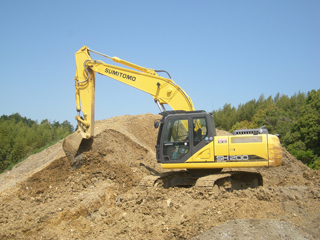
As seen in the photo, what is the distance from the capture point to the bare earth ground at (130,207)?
554 centimetres

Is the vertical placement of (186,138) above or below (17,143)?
below

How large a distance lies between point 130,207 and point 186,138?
92.7 inches

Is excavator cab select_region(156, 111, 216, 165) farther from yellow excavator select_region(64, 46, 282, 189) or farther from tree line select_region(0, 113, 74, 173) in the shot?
tree line select_region(0, 113, 74, 173)

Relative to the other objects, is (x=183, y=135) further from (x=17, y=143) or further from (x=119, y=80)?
(x=17, y=143)

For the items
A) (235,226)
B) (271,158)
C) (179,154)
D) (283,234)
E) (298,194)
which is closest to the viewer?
(283,234)

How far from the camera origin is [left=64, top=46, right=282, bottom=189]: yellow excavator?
7457 millimetres

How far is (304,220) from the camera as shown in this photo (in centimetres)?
558

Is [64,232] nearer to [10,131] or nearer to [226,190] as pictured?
[226,190]

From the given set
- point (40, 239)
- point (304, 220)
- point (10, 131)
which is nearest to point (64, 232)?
point (40, 239)

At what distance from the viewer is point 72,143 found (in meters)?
9.47

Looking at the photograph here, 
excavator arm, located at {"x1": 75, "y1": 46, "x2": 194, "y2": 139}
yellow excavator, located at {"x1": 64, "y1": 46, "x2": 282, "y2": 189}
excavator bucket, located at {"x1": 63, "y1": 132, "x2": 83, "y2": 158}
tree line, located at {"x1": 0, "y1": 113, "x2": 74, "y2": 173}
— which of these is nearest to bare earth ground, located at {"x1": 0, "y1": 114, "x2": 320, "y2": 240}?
excavator bucket, located at {"x1": 63, "y1": 132, "x2": 83, "y2": 158}

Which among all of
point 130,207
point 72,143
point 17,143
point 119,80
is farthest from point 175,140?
point 17,143

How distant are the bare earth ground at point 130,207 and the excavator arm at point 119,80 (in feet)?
4.43

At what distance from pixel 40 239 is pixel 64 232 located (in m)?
0.49
